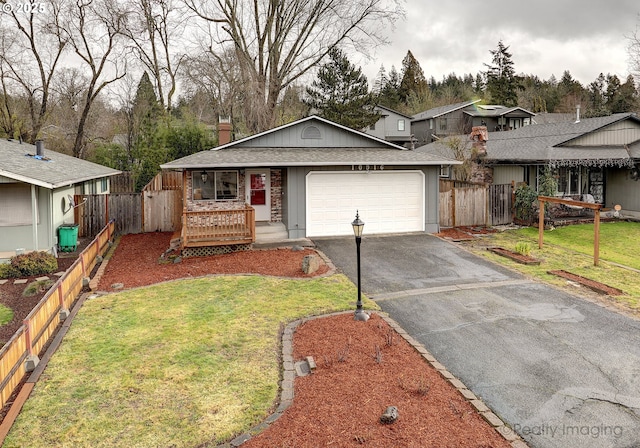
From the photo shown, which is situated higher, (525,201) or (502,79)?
(502,79)

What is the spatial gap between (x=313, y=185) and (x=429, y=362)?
33.7 feet

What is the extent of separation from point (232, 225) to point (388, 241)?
5.34 metres

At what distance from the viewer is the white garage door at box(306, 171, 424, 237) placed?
16016mm

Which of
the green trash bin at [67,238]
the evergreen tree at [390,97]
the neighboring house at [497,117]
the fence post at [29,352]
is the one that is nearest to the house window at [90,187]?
the green trash bin at [67,238]

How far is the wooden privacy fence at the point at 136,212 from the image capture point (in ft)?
59.4

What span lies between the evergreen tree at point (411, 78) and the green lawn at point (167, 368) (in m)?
61.8

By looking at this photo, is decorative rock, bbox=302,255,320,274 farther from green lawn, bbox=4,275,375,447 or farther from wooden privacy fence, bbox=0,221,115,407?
wooden privacy fence, bbox=0,221,115,407

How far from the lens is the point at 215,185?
16.1 meters

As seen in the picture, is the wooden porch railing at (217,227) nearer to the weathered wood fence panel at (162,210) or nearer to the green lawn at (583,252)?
the weathered wood fence panel at (162,210)

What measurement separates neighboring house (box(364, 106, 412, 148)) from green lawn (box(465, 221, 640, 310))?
32266 millimetres

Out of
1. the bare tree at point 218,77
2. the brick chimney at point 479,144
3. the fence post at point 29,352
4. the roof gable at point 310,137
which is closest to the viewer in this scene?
the fence post at point 29,352

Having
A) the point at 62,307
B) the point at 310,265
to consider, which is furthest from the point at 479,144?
the point at 62,307

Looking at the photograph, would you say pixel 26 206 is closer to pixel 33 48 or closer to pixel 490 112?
pixel 33 48

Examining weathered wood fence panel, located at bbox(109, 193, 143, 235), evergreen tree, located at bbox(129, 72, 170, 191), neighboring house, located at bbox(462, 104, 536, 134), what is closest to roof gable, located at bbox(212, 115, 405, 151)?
weathered wood fence panel, located at bbox(109, 193, 143, 235)
